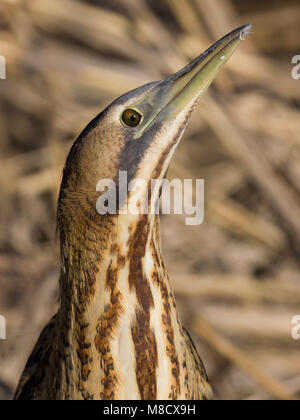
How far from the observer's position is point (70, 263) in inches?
33.3

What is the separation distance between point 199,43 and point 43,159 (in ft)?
1.99

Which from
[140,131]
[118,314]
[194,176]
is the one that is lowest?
[118,314]

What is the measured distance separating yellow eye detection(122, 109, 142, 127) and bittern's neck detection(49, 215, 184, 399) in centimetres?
12

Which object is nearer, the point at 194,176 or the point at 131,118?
the point at 131,118

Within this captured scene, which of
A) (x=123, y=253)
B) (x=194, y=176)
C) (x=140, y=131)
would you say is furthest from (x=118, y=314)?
(x=194, y=176)

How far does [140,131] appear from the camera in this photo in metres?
0.83

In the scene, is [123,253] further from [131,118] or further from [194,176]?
[194,176]

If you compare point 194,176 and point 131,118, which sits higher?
point 194,176

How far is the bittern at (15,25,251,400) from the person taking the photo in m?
0.81

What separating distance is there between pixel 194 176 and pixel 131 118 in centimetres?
120

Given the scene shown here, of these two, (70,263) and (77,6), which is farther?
(77,6)

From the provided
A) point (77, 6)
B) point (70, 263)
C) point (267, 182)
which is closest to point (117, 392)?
point (70, 263)

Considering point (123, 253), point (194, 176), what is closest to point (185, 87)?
point (123, 253)
